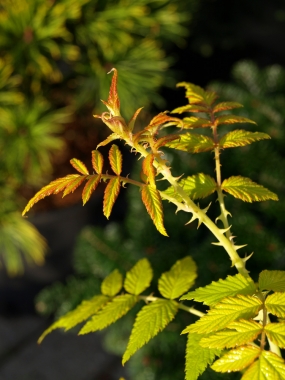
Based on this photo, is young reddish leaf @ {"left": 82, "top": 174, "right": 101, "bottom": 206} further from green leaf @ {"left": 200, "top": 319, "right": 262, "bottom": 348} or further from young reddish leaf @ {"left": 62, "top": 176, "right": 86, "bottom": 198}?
green leaf @ {"left": 200, "top": 319, "right": 262, "bottom": 348}

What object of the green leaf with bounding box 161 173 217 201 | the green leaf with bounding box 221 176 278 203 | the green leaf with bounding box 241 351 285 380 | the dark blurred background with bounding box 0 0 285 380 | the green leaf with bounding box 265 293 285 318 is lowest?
the dark blurred background with bounding box 0 0 285 380

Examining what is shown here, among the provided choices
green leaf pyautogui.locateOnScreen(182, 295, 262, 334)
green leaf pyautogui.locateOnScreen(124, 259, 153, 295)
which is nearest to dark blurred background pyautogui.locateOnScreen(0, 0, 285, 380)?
green leaf pyautogui.locateOnScreen(124, 259, 153, 295)

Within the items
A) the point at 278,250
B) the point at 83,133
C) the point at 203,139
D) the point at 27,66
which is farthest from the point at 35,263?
the point at 203,139

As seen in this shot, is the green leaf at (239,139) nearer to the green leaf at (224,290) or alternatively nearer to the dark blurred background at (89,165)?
the green leaf at (224,290)

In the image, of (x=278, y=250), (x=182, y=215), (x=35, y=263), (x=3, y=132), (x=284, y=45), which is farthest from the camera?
(x=284, y=45)

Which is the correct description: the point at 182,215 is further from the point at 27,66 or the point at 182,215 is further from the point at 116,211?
the point at 116,211

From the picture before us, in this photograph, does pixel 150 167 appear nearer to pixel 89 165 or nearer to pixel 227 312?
pixel 227 312
